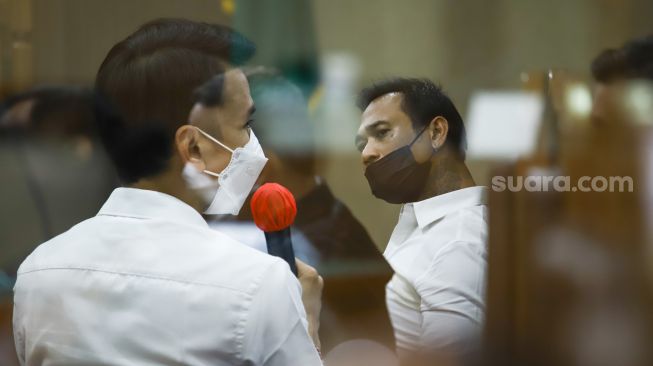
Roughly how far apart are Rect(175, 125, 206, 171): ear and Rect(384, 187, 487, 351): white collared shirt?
0.36 meters

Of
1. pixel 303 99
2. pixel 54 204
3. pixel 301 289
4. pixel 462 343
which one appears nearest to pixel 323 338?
pixel 301 289

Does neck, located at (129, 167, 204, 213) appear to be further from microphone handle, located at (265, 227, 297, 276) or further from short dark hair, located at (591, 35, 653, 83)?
short dark hair, located at (591, 35, 653, 83)

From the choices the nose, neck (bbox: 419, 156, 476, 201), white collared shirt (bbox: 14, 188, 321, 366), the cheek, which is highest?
the cheek

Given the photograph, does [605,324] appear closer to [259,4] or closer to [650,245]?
[650,245]

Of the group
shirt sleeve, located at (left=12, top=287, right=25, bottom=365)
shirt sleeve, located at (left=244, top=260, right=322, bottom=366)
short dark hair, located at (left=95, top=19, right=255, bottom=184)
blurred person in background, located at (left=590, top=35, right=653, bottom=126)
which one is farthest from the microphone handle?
blurred person in background, located at (left=590, top=35, right=653, bottom=126)

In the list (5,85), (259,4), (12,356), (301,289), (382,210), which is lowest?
(12,356)

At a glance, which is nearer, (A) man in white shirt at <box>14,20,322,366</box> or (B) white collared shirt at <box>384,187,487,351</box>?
(A) man in white shirt at <box>14,20,322,366</box>

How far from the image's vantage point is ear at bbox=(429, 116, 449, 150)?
137 centimetres

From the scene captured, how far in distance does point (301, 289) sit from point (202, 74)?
40 centimetres

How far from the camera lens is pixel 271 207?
1.38m

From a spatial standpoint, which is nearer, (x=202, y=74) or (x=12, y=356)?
(x=202, y=74)

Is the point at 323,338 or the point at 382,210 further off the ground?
the point at 382,210

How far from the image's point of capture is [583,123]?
1370mm

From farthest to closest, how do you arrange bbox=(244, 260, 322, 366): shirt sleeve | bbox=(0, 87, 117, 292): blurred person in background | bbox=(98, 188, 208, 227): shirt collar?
bbox=(0, 87, 117, 292): blurred person in background
bbox=(98, 188, 208, 227): shirt collar
bbox=(244, 260, 322, 366): shirt sleeve
